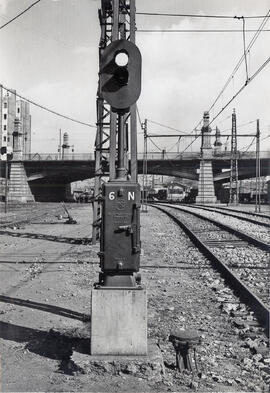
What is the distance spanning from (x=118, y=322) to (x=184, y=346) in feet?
2.25

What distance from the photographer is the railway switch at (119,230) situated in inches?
181

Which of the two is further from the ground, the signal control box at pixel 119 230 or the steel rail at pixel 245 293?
the signal control box at pixel 119 230

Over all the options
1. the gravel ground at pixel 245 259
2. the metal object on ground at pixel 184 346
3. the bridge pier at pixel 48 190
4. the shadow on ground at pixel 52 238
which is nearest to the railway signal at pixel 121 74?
the metal object on ground at pixel 184 346

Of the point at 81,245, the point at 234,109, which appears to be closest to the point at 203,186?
the point at 234,109

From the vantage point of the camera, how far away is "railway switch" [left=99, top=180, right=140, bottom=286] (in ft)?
15.1

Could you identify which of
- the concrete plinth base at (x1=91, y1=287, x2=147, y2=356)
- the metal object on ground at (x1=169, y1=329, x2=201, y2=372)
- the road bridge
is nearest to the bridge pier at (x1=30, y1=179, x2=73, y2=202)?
the road bridge

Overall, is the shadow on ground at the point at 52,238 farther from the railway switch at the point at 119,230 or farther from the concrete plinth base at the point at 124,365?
the concrete plinth base at the point at 124,365

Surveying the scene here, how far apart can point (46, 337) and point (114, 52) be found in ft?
11.0

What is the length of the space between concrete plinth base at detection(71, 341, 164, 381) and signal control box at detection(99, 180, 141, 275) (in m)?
0.85

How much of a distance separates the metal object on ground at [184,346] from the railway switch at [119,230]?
0.78m

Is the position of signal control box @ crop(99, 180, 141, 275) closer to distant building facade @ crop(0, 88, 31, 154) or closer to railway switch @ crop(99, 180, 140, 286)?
railway switch @ crop(99, 180, 140, 286)

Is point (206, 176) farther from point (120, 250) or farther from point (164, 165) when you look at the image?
point (120, 250)

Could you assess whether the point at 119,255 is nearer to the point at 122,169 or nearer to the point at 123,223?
the point at 123,223

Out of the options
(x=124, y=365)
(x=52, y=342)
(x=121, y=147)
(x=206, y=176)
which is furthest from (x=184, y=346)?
(x=206, y=176)
